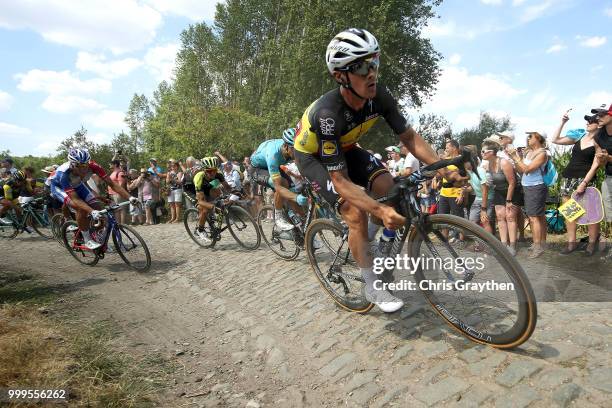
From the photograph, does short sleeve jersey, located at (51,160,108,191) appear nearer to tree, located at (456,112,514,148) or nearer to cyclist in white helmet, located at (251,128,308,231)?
cyclist in white helmet, located at (251,128,308,231)

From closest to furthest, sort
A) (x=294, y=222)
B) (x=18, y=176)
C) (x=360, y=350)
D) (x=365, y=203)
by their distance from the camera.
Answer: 1. (x=365, y=203)
2. (x=360, y=350)
3. (x=294, y=222)
4. (x=18, y=176)

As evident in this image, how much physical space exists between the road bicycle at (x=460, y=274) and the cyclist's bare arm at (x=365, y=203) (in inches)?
6.7

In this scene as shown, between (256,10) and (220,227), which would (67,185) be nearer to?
(220,227)

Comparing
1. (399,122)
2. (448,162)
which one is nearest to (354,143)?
(399,122)

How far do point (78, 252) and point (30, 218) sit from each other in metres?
5.73

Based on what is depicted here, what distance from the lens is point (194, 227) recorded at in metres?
9.55

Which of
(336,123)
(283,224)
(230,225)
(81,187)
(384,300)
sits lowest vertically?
(384,300)

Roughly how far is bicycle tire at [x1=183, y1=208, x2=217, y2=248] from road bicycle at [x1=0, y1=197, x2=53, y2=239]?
6484 millimetres

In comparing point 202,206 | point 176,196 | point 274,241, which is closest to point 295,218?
point 274,241

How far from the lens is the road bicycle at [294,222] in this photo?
6.09 metres

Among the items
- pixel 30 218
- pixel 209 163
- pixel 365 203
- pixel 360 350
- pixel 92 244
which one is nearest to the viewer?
pixel 365 203

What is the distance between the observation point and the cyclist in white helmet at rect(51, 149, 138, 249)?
25.1 ft

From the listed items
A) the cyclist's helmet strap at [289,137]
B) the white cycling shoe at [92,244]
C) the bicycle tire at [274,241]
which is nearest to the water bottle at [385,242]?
the cyclist's helmet strap at [289,137]

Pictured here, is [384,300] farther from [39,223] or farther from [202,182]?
[39,223]
